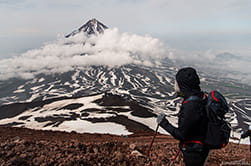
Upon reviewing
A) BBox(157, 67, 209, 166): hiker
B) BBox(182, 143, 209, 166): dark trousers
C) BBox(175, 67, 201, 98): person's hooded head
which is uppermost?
BBox(175, 67, 201, 98): person's hooded head

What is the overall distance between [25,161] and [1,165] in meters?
0.72

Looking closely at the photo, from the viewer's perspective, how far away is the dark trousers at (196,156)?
4602 mm

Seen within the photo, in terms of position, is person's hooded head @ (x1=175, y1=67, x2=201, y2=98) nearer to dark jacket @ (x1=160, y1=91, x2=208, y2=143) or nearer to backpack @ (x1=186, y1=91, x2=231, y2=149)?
dark jacket @ (x1=160, y1=91, x2=208, y2=143)

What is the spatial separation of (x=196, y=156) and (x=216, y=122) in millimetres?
907

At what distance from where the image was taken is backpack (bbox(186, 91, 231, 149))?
14.3 feet

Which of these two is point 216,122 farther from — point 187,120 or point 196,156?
point 196,156

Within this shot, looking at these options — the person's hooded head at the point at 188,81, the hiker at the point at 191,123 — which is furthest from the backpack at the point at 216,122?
the person's hooded head at the point at 188,81

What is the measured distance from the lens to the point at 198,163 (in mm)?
4621

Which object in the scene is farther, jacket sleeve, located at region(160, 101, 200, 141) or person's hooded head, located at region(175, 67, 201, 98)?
person's hooded head, located at region(175, 67, 201, 98)

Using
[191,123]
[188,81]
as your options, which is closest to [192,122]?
[191,123]

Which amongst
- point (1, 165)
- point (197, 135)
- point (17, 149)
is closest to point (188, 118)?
point (197, 135)

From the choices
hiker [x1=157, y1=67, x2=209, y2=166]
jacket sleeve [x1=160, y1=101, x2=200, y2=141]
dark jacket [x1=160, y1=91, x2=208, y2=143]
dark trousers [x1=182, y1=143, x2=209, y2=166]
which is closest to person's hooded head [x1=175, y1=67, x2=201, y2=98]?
hiker [x1=157, y1=67, x2=209, y2=166]

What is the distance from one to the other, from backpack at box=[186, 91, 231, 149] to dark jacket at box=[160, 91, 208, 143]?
0.12m

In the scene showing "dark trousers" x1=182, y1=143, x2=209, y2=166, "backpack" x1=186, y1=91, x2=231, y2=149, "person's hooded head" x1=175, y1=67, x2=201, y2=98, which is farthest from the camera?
"person's hooded head" x1=175, y1=67, x2=201, y2=98
